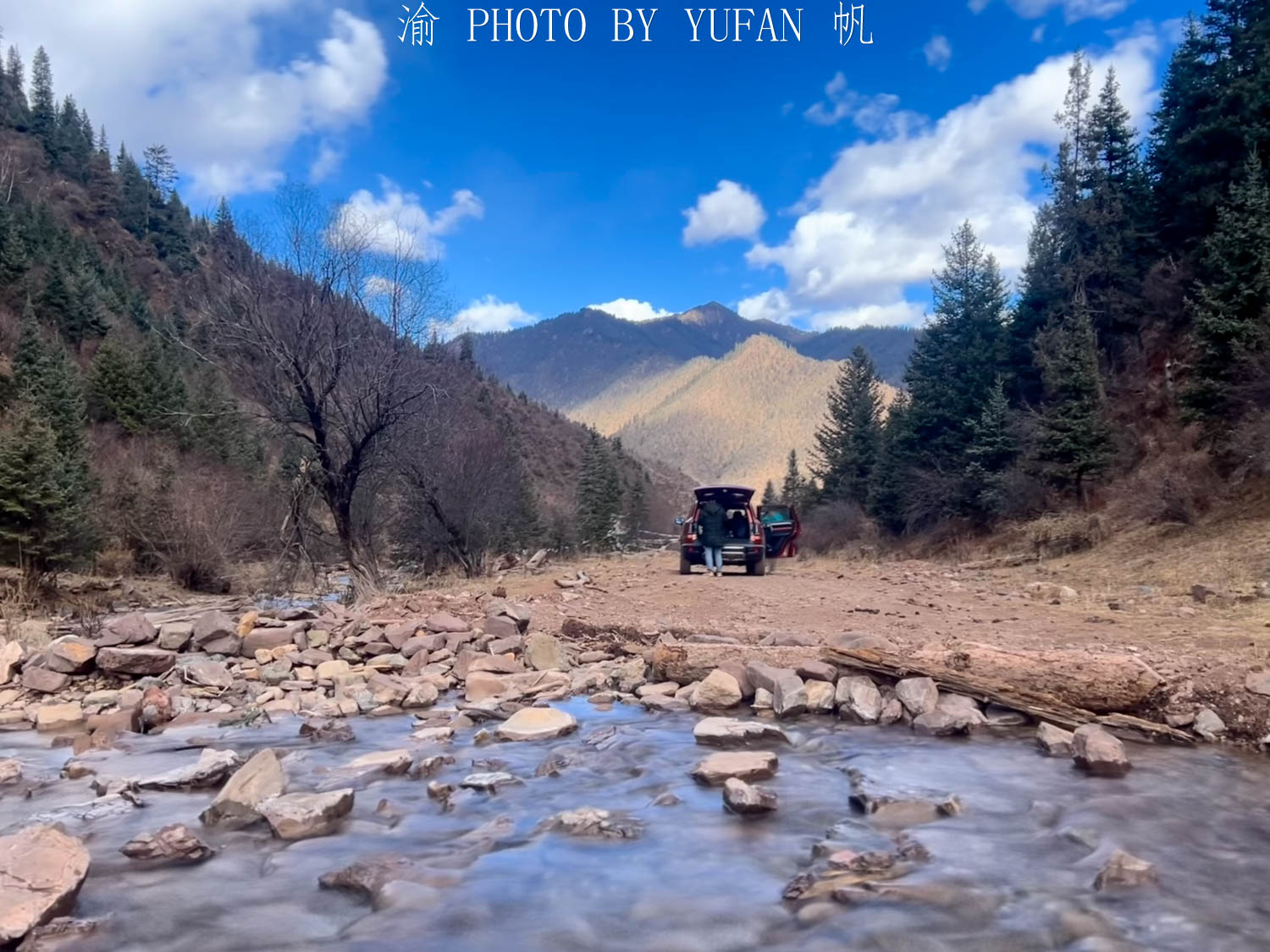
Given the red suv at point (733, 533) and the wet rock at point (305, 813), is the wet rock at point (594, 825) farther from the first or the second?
the red suv at point (733, 533)

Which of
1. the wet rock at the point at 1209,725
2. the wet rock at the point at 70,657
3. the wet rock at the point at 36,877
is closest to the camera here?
the wet rock at the point at 36,877

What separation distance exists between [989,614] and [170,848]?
35.0ft

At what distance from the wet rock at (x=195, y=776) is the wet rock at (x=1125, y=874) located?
224 inches

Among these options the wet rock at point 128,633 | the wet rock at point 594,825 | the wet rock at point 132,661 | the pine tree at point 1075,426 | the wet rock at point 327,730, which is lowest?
the wet rock at point 327,730

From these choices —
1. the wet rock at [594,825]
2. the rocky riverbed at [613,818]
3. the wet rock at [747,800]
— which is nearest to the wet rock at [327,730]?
the rocky riverbed at [613,818]

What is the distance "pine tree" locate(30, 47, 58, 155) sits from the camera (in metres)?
100

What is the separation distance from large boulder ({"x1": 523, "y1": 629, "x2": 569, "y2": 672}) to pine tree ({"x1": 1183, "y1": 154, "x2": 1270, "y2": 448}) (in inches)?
656

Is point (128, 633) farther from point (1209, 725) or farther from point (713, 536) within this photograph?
point (713, 536)

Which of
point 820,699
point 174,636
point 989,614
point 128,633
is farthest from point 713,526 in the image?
point 128,633

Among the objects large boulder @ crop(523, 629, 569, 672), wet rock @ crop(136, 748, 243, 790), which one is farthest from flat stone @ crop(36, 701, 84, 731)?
large boulder @ crop(523, 629, 569, 672)

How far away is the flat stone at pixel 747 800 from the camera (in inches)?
216

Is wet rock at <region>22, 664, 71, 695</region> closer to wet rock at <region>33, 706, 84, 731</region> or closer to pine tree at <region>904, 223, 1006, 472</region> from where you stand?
wet rock at <region>33, 706, 84, 731</region>

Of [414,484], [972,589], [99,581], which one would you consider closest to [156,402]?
[99,581]

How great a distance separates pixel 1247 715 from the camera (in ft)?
22.1
